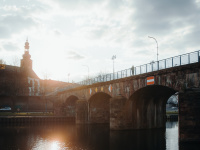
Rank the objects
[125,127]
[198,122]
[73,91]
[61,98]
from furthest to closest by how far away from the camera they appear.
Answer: [61,98] < [73,91] < [125,127] < [198,122]

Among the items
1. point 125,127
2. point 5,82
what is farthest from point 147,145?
point 5,82

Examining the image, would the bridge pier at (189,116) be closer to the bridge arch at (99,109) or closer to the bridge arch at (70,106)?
the bridge arch at (99,109)

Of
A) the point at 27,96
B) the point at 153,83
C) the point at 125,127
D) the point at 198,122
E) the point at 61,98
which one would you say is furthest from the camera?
the point at 27,96

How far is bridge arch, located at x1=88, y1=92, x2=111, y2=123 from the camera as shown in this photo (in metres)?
53.2

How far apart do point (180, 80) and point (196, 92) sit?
3588mm

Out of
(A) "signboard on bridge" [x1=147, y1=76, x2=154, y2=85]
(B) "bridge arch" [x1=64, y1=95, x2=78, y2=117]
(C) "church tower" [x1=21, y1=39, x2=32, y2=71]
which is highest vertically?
(C) "church tower" [x1=21, y1=39, x2=32, y2=71]

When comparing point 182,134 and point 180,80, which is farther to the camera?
point 180,80

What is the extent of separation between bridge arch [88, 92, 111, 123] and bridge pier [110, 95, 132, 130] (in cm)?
1357

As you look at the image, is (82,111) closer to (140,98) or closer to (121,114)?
(121,114)

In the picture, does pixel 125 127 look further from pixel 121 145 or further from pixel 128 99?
pixel 121 145

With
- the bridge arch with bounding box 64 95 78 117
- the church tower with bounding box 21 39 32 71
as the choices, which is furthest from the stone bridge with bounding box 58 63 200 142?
the church tower with bounding box 21 39 32 71

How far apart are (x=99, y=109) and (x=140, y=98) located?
1655 cm

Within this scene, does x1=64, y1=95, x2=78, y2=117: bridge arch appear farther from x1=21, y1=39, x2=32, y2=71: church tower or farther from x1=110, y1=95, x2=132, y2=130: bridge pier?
x1=21, y1=39, x2=32, y2=71: church tower

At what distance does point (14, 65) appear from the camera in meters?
97.9
